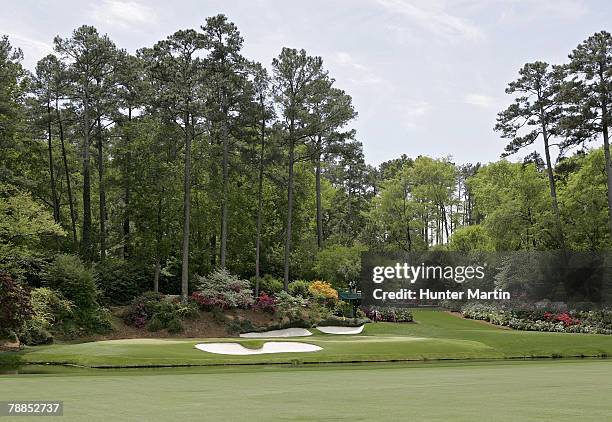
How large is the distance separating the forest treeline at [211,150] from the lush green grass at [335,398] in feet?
76.6

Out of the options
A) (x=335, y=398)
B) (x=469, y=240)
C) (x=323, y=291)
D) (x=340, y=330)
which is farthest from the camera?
(x=469, y=240)

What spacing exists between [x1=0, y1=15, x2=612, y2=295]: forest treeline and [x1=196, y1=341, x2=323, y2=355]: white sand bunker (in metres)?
10.8

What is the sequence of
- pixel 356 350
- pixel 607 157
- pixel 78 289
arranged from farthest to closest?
1. pixel 607 157
2. pixel 78 289
3. pixel 356 350

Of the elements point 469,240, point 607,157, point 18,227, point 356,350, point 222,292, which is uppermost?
point 607,157

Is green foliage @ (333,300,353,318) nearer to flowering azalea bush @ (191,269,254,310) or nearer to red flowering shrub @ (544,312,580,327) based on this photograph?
flowering azalea bush @ (191,269,254,310)

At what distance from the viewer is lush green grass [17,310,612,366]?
75.1ft

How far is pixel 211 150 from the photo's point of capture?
141ft

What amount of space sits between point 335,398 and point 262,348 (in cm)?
1647

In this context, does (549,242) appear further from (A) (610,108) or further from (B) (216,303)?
(B) (216,303)

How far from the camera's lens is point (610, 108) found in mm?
40312

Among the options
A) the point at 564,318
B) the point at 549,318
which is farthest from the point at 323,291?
the point at 564,318

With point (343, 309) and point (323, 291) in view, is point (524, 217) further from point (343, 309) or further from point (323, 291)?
point (323, 291)

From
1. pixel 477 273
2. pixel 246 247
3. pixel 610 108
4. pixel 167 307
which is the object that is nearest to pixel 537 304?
pixel 477 273

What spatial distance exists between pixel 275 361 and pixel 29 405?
15.8 m
